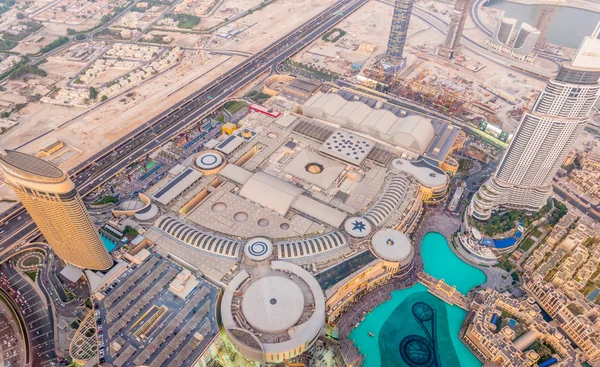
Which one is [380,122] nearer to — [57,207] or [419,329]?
[419,329]

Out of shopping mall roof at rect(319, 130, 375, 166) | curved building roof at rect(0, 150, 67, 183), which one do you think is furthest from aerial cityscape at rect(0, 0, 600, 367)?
shopping mall roof at rect(319, 130, 375, 166)

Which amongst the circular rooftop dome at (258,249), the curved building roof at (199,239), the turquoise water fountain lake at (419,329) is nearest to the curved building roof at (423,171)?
the turquoise water fountain lake at (419,329)

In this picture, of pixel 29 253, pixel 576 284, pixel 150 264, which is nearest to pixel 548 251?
pixel 576 284

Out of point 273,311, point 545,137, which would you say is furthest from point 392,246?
point 545,137

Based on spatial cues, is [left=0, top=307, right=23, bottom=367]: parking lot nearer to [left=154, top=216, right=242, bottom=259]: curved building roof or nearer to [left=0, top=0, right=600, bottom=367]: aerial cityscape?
[left=0, top=0, right=600, bottom=367]: aerial cityscape

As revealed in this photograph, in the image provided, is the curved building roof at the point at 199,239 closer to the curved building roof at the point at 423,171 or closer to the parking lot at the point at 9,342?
the parking lot at the point at 9,342
